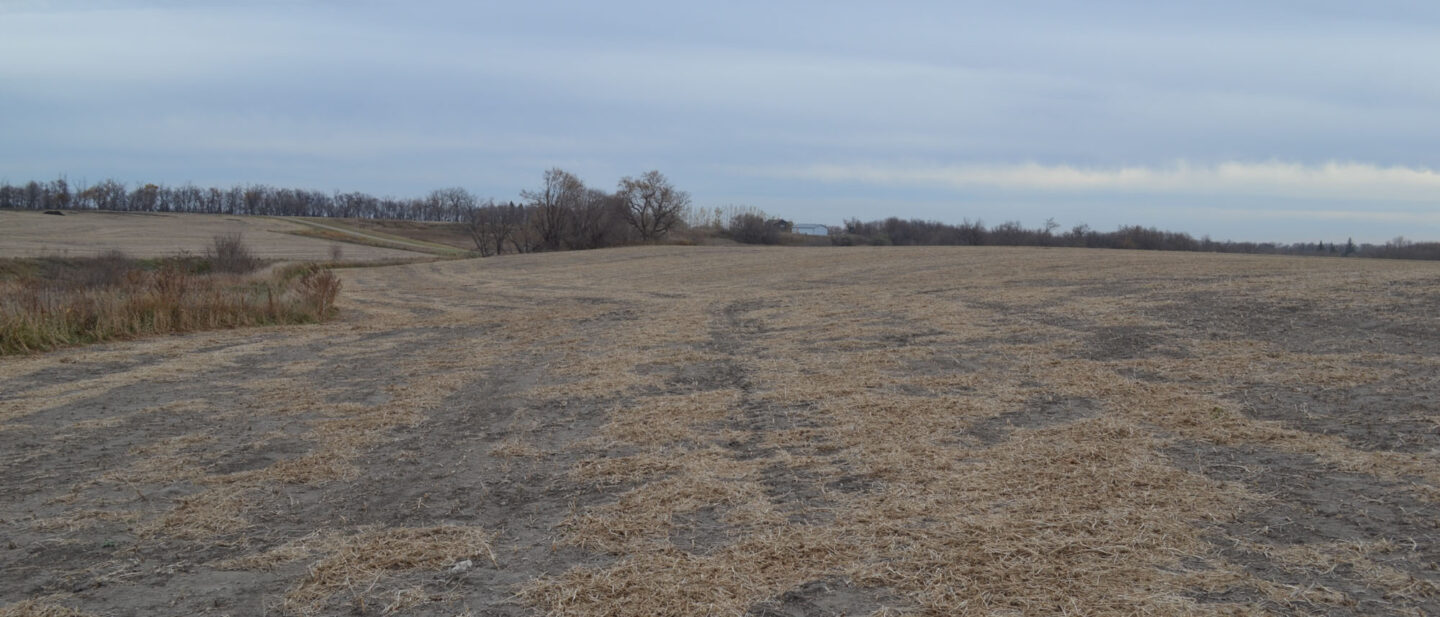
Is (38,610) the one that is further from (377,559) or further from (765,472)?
(765,472)

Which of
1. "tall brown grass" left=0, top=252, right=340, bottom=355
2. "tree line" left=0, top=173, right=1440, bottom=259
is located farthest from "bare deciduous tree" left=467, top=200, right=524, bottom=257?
"tall brown grass" left=0, top=252, right=340, bottom=355

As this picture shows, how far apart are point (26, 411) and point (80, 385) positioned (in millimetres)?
1488

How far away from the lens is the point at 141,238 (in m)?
62.9

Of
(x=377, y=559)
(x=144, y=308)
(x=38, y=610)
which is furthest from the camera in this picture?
(x=144, y=308)

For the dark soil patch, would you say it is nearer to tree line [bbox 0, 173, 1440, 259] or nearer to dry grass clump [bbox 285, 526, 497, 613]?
dry grass clump [bbox 285, 526, 497, 613]

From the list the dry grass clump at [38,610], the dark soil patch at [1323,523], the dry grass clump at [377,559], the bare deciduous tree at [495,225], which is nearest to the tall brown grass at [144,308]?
the dry grass clump at [38,610]

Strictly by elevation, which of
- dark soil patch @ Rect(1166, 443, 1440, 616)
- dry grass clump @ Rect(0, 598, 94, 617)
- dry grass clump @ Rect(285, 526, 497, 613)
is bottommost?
dry grass clump @ Rect(0, 598, 94, 617)

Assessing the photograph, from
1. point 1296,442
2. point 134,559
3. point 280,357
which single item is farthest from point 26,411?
point 1296,442

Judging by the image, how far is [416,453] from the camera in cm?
631

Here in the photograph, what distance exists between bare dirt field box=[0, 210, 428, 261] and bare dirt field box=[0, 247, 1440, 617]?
135ft

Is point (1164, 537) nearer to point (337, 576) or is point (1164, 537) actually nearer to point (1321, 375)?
point (337, 576)

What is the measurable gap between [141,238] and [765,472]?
71.2 metres

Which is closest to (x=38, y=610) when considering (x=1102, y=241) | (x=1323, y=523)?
(x=1323, y=523)

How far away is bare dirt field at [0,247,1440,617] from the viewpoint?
368cm
